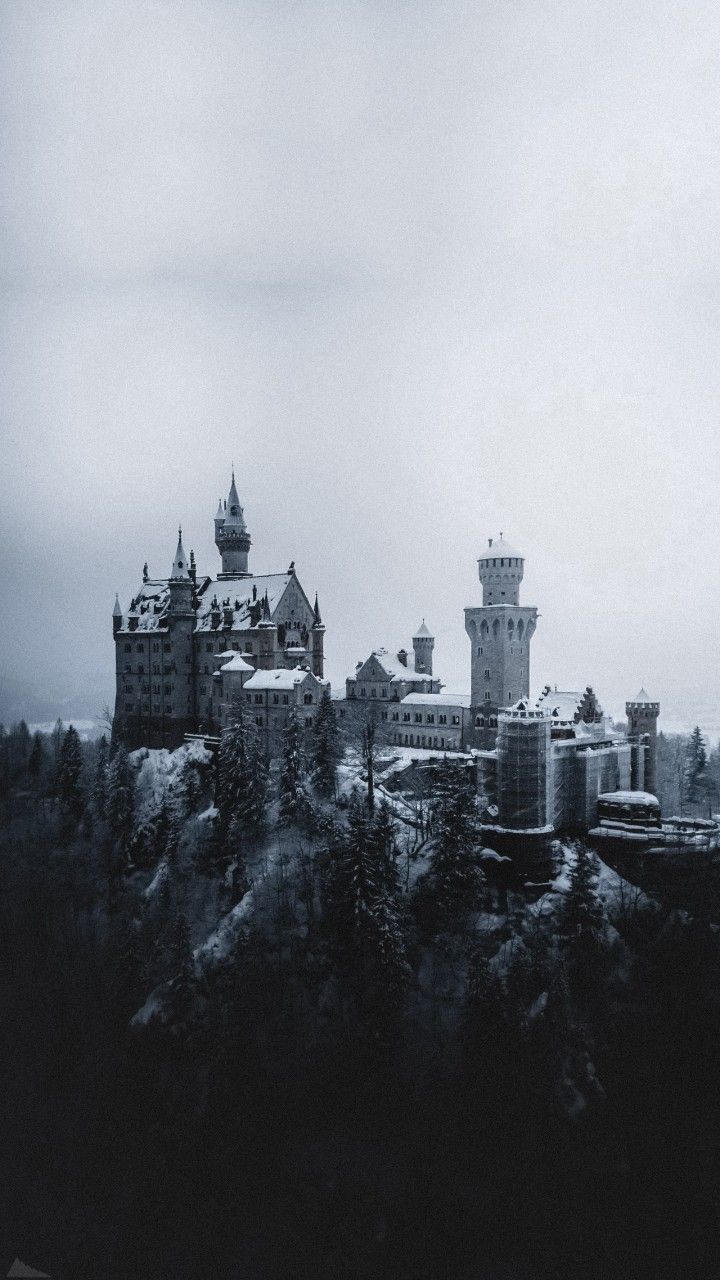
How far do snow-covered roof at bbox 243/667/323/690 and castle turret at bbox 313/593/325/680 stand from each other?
3.46 metres

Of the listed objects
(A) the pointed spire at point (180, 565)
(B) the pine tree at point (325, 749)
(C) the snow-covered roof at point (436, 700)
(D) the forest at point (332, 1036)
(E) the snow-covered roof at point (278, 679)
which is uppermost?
(A) the pointed spire at point (180, 565)

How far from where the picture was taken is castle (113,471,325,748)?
2688 cm

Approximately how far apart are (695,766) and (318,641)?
1408cm

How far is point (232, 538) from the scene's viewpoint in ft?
97.6

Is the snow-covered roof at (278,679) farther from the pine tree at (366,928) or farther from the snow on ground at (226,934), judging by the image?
the snow on ground at (226,934)

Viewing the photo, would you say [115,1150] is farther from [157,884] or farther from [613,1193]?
[613,1193]

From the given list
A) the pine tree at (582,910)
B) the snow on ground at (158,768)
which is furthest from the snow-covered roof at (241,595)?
the pine tree at (582,910)

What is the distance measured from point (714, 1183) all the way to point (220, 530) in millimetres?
24113

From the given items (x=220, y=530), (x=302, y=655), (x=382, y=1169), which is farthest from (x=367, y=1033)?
(x=220, y=530)

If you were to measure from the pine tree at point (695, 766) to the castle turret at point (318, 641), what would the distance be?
13.4m

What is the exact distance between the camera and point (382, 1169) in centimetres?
1407

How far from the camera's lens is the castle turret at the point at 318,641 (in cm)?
2872

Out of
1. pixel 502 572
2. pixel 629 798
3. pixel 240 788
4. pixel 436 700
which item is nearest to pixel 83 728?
pixel 240 788

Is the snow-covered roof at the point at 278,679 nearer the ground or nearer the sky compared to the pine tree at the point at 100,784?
nearer the sky
